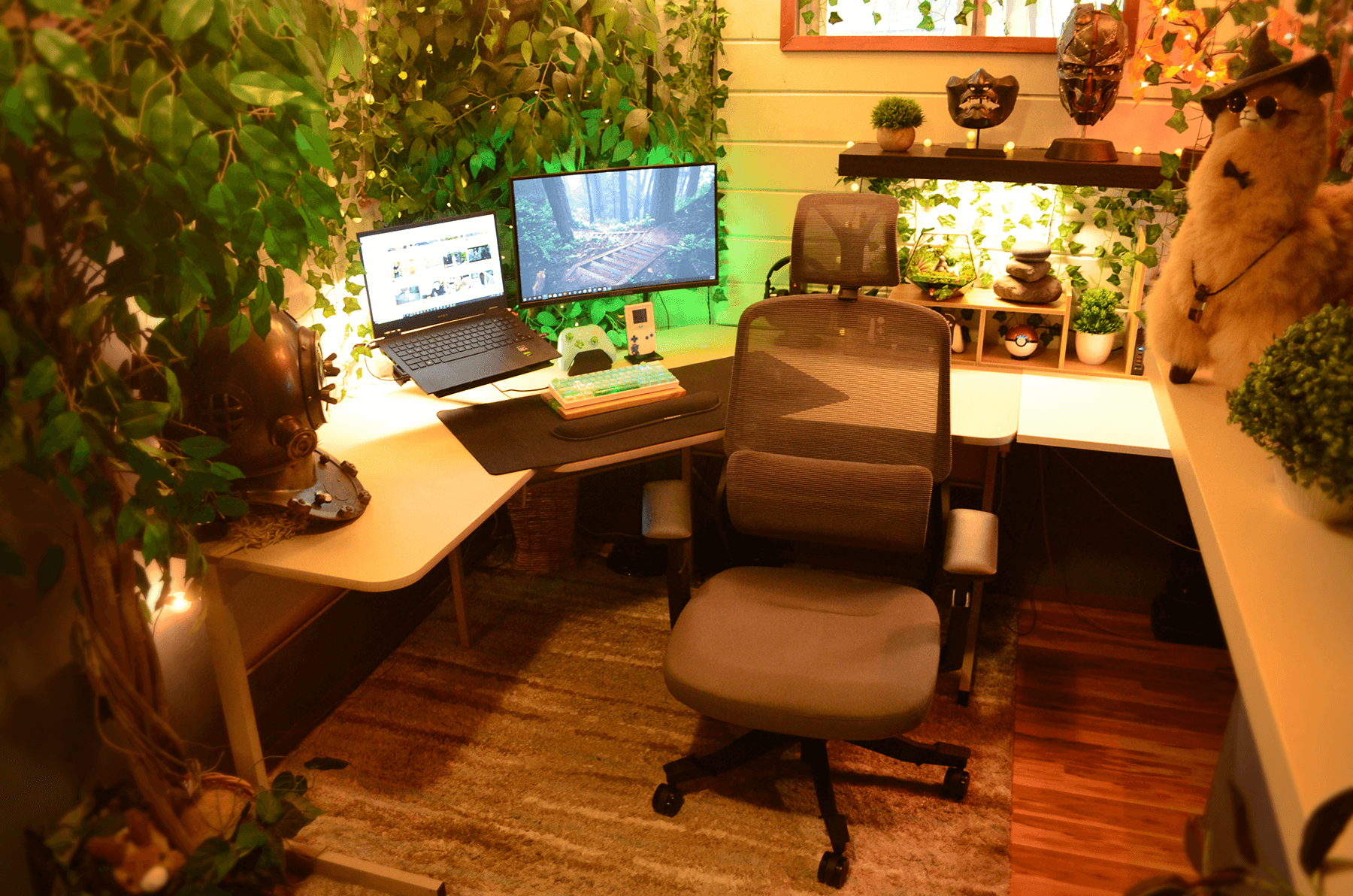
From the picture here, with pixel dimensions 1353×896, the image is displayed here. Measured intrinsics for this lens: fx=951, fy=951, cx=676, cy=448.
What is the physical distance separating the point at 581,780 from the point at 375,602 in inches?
34.0

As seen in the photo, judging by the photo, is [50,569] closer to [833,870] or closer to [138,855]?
[138,855]

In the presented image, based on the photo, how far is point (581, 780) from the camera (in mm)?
2246

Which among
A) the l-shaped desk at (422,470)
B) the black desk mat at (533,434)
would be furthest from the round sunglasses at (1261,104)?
the black desk mat at (533,434)

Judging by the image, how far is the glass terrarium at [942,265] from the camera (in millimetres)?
2701

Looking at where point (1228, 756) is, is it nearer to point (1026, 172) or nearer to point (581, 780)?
point (581, 780)

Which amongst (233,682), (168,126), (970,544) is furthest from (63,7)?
(970,544)

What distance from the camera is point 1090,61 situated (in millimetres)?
2320

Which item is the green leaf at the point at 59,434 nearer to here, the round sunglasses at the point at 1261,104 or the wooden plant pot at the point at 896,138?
the round sunglasses at the point at 1261,104

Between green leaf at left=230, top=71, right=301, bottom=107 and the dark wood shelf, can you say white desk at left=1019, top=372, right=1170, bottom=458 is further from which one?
green leaf at left=230, top=71, right=301, bottom=107

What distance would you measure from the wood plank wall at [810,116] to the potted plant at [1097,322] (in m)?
0.40

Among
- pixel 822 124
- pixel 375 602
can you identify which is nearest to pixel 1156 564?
pixel 822 124

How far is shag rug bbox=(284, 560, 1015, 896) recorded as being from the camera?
201cm

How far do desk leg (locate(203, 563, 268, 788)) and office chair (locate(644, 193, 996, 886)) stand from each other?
0.83 m

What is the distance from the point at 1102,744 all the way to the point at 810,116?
1.92m
